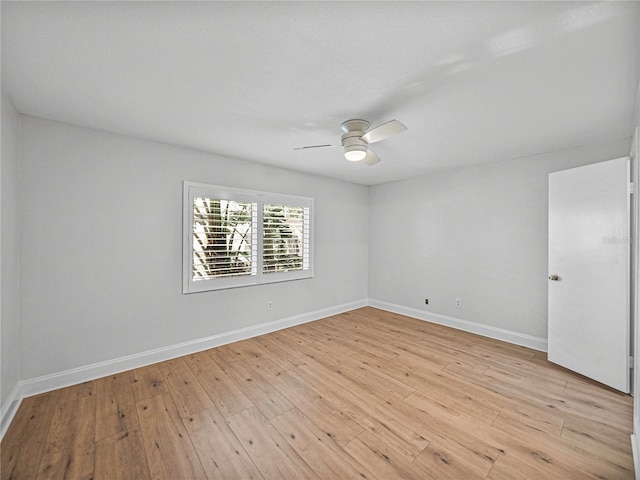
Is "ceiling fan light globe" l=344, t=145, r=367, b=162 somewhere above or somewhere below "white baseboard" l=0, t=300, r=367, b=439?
above

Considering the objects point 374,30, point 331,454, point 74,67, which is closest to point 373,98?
point 374,30

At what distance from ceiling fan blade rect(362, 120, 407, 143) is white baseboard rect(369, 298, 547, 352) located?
321 centimetres

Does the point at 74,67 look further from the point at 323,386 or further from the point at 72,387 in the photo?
the point at 323,386

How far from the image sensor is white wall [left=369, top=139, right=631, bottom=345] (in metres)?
3.45

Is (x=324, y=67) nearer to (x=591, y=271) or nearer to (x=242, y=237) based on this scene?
(x=242, y=237)

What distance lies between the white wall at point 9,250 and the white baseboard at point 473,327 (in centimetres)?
482

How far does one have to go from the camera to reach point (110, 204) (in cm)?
279

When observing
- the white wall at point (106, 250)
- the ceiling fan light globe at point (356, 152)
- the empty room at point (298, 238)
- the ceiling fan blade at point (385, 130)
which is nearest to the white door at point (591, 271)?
the empty room at point (298, 238)

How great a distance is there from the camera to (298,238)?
14.4 ft

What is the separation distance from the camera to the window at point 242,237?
10.9ft

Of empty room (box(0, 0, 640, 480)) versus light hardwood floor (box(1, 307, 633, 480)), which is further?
light hardwood floor (box(1, 307, 633, 480))

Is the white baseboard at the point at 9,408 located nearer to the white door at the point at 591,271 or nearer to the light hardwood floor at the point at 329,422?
the light hardwood floor at the point at 329,422

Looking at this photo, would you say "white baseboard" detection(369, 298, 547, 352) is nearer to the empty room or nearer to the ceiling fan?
the empty room

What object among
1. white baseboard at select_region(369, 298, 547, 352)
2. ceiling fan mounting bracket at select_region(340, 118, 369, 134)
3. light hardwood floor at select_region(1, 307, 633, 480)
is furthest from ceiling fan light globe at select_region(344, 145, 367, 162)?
white baseboard at select_region(369, 298, 547, 352)
